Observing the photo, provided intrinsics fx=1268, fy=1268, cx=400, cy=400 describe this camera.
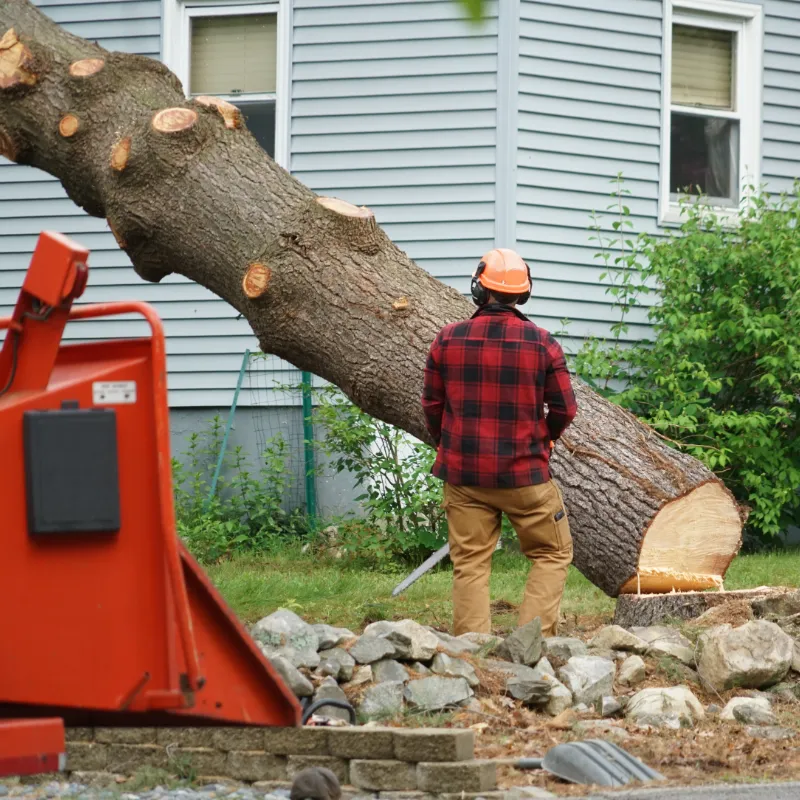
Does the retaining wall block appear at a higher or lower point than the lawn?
higher

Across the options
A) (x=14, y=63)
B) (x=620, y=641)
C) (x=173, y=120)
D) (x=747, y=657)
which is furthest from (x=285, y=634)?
(x=14, y=63)

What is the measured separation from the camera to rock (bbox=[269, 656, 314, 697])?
4.37 m

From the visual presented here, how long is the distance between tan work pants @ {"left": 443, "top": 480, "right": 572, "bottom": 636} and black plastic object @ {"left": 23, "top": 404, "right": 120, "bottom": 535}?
3503mm

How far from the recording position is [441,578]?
343 inches

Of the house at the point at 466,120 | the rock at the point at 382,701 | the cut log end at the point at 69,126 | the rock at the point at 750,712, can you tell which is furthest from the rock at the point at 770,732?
the house at the point at 466,120

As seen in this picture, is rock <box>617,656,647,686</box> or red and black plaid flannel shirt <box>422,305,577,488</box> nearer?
rock <box>617,656,647,686</box>

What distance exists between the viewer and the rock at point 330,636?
4.98 m

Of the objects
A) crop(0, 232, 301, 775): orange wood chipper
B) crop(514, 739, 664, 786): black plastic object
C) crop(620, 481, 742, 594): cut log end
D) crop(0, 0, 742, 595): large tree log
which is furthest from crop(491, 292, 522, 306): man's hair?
crop(0, 232, 301, 775): orange wood chipper

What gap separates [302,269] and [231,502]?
4.92 meters

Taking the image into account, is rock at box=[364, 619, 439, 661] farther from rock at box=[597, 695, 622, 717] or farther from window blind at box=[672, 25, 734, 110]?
window blind at box=[672, 25, 734, 110]

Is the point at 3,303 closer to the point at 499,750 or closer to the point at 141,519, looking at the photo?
the point at 499,750

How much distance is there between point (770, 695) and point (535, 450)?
1.46 metres

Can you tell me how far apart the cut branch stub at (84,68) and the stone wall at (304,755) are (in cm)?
366

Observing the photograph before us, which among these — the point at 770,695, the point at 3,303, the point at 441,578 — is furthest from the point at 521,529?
the point at 3,303
